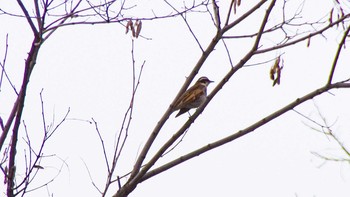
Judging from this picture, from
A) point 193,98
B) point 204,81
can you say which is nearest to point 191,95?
point 193,98

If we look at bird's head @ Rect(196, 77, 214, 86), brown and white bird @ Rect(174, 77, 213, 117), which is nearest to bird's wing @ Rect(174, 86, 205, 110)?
brown and white bird @ Rect(174, 77, 213, 117)

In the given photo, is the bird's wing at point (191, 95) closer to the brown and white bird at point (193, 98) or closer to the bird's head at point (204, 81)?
the brown and white bird at point (193, 98)

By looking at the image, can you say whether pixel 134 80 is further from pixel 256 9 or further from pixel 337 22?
pixel 337 22

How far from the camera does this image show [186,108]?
27.5ft

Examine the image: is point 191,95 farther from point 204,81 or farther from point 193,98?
point 204,81

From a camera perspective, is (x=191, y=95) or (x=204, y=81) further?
(x=204, y=81)

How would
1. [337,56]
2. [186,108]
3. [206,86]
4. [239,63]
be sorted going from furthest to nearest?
1. [206,86]
2. [186,108]
3. [239,63]
4. [337,56]

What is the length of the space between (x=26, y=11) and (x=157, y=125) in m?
1.58

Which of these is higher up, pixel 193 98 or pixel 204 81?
pixel 204 81

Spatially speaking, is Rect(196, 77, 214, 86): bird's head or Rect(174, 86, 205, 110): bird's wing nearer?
Rect(174, 86, 205, 110): bird's wing

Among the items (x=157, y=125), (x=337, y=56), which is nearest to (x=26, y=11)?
(x=157, y=125)

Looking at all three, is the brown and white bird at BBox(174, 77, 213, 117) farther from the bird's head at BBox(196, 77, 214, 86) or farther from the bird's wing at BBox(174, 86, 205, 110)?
the bird's head at BBox(196, 77, 214, 86)

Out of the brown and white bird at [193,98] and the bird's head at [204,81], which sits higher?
the bird's head at [204,81]

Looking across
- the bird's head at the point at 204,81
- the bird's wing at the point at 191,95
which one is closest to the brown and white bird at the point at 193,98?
the bird's wing at the point at 191,95
